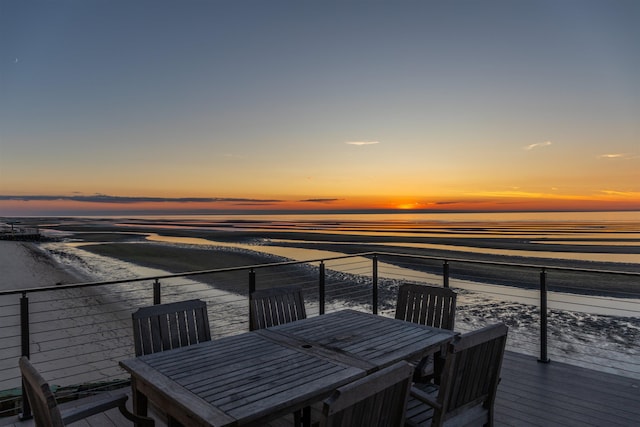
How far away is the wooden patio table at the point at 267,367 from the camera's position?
1.81m

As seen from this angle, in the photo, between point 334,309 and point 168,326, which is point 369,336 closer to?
point 168,326

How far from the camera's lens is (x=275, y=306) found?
352cm

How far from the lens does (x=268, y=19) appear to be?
351 inches

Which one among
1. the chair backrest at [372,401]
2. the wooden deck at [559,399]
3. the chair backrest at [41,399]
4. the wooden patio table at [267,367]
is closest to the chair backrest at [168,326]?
the wooden patio table at [267,367]

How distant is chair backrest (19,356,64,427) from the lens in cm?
149

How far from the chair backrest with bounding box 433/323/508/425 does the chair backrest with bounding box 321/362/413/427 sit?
16.5 inches

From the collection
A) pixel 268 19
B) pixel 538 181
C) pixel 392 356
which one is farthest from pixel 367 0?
pixel 538 181

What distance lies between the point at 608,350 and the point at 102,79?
42.5 ft

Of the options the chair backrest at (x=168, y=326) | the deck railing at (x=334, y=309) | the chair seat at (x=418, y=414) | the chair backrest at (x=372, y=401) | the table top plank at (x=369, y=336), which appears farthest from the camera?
the deck railing at (x=334, y=309)

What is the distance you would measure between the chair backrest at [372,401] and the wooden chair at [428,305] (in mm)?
1837

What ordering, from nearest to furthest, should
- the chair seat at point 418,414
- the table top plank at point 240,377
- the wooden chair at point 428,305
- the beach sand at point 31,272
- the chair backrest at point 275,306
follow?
the table top plank at point 240,377 < the chair seat at point 418,414 < the chair backrest at point 275,306 < the wooden chair at point 428,305 < the beach sand at point 31,272

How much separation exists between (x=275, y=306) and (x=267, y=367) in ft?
4.22

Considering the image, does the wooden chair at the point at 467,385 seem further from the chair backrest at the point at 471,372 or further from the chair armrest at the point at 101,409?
the chair armrest at the point at 101,409

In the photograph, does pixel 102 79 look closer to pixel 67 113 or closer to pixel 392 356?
pixel 67 113
